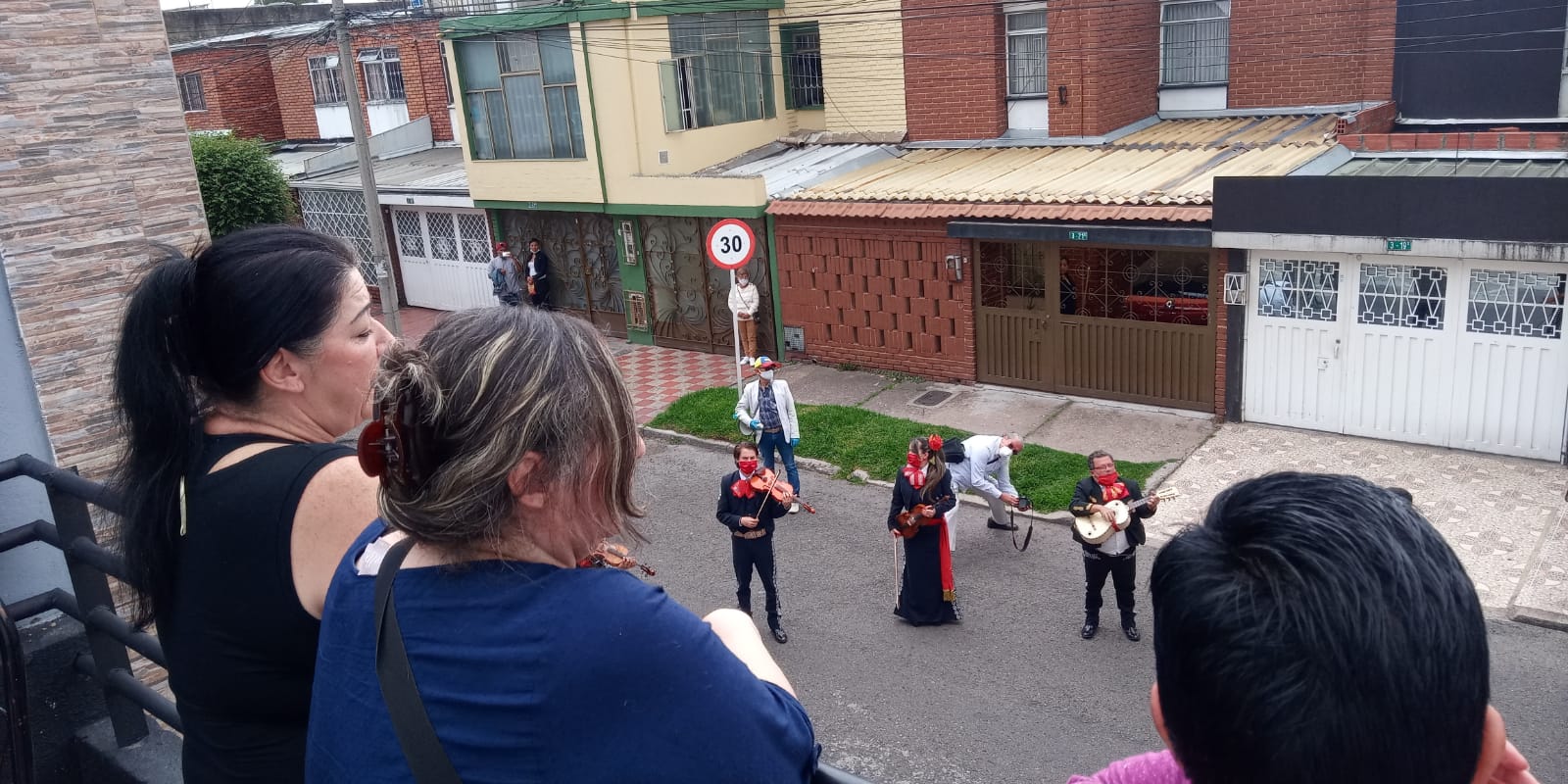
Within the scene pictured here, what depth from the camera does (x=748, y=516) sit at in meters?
8.43

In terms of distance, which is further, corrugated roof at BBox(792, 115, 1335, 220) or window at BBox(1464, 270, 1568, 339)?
corrugated roof at BBox(792, 115, 1335, 220)

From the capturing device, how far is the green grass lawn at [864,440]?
11.2m

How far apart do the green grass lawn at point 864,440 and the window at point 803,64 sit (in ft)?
18.8

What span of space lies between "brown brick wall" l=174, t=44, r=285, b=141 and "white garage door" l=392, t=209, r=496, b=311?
7.36 m

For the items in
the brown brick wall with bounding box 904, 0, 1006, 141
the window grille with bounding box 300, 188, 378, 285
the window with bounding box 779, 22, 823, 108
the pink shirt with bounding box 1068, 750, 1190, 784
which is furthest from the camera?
the window grille with bounding box 300, 188, 378, 285

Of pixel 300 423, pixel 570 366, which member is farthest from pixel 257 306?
pixel 570 366

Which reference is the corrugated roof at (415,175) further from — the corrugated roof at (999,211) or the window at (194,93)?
the corrugated roof at (999,211)

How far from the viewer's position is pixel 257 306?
2.09 metres

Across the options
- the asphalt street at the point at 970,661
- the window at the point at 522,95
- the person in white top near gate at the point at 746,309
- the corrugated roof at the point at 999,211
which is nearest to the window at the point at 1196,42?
the corrugated roof at the point at 999,211

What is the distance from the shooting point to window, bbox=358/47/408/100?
2391cm

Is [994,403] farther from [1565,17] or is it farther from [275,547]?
[275,547]

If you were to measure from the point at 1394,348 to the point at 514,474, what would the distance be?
11371 millimetres

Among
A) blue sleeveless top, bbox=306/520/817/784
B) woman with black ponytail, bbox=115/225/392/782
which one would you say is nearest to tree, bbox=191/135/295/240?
woman with black ponytail, bbox=115/225/392/782

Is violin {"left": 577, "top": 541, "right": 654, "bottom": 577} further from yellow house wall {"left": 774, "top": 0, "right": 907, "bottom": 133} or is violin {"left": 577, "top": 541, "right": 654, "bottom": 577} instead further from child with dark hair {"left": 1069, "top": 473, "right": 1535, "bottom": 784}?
yellow house wall {"left": 774, "top": 0, "right": 907, "bottom": 133}
